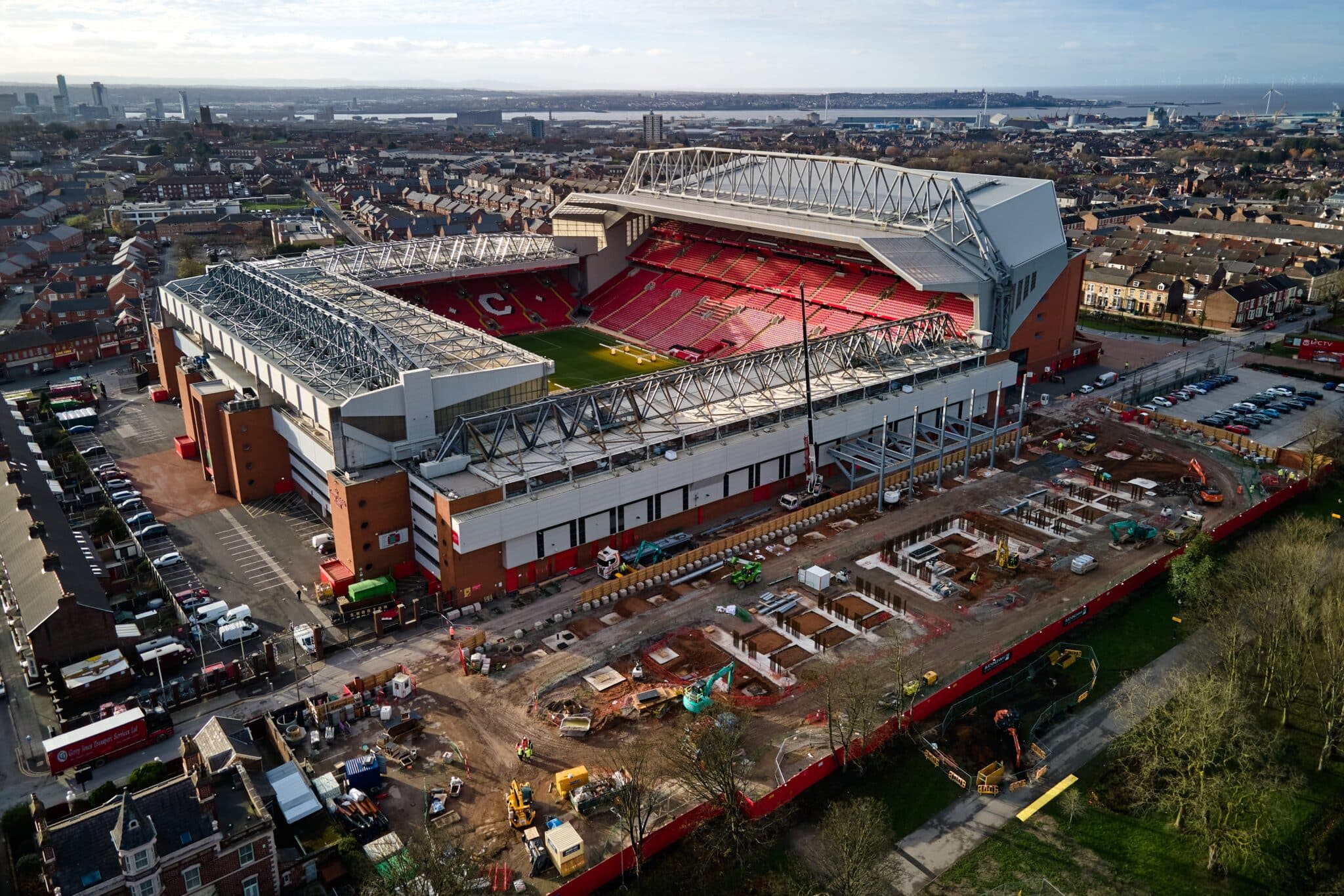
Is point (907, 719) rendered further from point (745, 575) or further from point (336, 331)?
point (336, 331)

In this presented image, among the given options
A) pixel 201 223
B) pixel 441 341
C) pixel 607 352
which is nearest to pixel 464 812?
pixel 441 341

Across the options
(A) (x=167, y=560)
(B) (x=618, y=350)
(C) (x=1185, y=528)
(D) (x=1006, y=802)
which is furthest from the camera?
(B) (x=618, y=350)

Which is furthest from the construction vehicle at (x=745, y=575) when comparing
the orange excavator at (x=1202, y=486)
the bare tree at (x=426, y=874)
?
the orange excavator at (x=1202, y=486)

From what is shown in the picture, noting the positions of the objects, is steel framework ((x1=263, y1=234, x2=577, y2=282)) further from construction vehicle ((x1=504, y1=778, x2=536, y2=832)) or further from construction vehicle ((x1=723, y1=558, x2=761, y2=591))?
construction vehicle ((x1=504, y1=778, x2=536, y2=832))

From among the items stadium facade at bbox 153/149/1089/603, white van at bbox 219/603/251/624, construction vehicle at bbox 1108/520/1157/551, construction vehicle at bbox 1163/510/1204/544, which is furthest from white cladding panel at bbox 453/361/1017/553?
construction vehicle at bbox 1163/510/1204/544

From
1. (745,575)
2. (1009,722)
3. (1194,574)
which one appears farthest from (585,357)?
(1009,722)

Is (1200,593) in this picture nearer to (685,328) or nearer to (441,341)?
(441,341)
